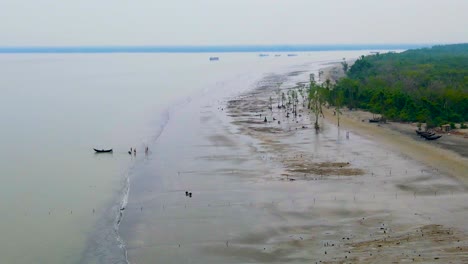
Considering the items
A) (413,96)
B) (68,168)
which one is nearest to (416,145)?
(413,96)

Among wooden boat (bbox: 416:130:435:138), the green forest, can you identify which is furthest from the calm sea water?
wooden boat (bbox: 416:130:435:138)

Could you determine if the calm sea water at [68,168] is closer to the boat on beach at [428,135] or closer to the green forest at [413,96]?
the green forest at [413,96]

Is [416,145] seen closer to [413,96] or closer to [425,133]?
[425,133]

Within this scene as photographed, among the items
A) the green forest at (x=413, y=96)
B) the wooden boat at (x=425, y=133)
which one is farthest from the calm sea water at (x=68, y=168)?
the wooden boat at (x=425, y=133)

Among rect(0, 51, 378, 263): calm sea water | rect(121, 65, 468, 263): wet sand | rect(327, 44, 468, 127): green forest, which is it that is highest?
rect(327, 44, 468, 127): green forest

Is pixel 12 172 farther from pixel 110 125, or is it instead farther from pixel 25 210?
pixel 110 125

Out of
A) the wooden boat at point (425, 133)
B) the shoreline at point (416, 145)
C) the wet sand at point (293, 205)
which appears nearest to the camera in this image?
the wet sand at point (293, 205)

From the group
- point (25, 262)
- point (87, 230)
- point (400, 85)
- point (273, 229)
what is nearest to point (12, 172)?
point (87, 230)

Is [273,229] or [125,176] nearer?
[273,229]

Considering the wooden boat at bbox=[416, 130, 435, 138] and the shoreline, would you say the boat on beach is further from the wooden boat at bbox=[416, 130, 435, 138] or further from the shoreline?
the shoreline
